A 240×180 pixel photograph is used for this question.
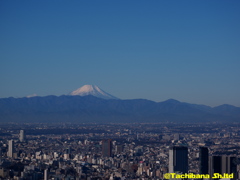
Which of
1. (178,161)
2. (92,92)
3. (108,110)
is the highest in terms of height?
(92,92)

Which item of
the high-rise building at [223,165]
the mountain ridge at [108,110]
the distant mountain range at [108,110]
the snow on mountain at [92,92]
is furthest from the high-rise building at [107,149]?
the snow on mountain at [92,92]


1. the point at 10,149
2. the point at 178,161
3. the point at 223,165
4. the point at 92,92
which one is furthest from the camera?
the point at 92,92

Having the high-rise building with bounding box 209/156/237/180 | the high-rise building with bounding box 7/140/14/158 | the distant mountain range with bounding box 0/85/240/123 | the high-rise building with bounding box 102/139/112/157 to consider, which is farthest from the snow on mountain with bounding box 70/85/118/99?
the high-rise building with bounding box 209/156/237/180

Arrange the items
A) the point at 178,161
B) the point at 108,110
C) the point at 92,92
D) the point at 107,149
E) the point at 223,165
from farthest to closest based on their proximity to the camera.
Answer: the point at 92,92, the point at 108,110, the point at 107,149, the point at 178,161, the point at 223,165

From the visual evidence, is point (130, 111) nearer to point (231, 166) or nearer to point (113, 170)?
point (113, 170)

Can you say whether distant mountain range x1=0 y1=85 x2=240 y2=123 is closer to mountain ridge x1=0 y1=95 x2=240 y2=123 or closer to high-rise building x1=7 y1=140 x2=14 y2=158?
mountain ridge x1=0 y1=95 x2=240 y2=123

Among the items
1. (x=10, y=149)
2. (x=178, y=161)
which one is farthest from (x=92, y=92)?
(x=178, y=161)

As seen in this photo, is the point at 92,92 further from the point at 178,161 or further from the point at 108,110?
the point at 178,161

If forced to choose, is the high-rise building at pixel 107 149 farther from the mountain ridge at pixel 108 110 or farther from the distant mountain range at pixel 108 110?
the mountain ridge at pixel 108 110

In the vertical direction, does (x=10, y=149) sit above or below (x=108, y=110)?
below
